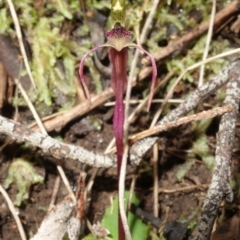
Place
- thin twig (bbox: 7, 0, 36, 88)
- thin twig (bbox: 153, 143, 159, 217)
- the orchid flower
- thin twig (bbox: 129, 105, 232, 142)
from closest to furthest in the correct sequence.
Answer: the orchid flower, thin twig (bbox: 129, 105, 232, 142), thin twig (bbox: 153, 143, 159, 217), thin twig (bbox: 7, 0, 36, 88)

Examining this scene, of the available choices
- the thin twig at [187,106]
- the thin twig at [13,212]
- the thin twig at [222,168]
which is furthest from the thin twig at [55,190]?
the thin twig at [222,168]

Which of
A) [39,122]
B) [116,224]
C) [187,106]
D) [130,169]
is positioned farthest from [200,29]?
[116,224]

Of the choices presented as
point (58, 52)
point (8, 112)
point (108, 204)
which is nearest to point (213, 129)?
point (108, 204)

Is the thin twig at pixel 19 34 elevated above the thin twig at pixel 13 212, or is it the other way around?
the thin twig at pixel 19 34

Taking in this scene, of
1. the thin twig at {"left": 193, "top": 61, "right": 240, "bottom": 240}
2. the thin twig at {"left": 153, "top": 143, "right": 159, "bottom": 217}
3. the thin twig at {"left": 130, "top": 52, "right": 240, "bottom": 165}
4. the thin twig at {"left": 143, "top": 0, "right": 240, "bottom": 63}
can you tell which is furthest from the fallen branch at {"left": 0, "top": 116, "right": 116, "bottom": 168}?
the thin twig at {"left": 143, "top": 0, "right": 240, "bottom": 63}

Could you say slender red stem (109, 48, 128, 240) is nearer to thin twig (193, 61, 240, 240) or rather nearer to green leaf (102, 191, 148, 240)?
green leaf (102, 191, 148, 240)

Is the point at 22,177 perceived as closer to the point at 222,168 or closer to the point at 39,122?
the point at 39,122

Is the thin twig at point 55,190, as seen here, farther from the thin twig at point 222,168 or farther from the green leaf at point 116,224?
the thin twig at point 222,168

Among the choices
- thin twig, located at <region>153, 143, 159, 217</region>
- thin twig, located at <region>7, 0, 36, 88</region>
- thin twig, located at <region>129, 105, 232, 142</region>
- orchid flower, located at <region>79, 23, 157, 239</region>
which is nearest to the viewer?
orchid flower, located at <region>79, 23, 157, 239</region>

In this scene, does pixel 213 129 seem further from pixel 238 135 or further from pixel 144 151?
pixel 144 151
